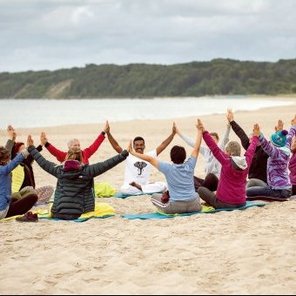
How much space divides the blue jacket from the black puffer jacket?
0.27 m

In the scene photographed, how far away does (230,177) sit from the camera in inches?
379

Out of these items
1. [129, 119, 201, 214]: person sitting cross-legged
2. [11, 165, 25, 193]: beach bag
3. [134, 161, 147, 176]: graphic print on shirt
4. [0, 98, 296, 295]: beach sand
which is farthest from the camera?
[134, 161, 147, 176]: graphic print on shirt

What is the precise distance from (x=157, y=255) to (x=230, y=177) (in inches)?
111

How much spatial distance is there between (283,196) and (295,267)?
3.87 m

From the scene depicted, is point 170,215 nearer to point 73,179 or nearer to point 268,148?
point 73,179

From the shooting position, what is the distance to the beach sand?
614 cm

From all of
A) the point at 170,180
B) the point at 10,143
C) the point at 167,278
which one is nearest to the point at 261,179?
the point at 170,180

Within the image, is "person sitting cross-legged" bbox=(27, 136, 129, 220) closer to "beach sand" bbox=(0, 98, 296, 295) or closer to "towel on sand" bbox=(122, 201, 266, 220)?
"beach sand" bbox=(0, 98, 296, 295)

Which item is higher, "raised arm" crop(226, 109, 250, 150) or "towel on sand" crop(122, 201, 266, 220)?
"raised arm" crop(226, 109, 250, 150)

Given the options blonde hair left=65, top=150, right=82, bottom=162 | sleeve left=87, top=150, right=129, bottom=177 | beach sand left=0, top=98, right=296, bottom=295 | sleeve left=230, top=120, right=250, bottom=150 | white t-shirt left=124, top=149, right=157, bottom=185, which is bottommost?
beach sand left=0, top=98, right=296, bottom=295

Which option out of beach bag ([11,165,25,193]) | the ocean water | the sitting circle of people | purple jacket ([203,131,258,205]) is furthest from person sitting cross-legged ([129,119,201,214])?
the ocean water

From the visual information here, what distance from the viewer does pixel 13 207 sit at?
32.4 feet

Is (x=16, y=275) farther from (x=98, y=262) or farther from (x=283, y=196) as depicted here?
(x=283, y=196)

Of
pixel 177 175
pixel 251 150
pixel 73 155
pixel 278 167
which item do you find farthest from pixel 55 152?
pixel 278 167
